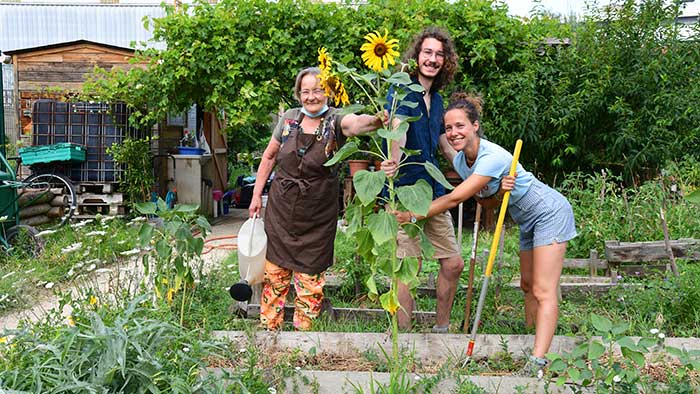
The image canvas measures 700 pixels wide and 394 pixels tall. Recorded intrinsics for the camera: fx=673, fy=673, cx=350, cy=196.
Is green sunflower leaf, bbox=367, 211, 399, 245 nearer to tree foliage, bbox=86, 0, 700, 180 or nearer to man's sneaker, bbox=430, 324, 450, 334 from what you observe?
man's sneaker, bbox=430, 324, 450, 334

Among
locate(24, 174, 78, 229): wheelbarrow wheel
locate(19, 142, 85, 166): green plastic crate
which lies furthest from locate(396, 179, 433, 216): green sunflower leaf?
locate(19, 142, 85, 166): green plastic crate

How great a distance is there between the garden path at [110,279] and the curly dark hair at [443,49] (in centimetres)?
195

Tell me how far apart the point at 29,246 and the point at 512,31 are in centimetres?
582

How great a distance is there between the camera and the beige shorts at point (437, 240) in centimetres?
365

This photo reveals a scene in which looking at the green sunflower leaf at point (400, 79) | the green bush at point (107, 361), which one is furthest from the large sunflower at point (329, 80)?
the green bush at point (107, 361)

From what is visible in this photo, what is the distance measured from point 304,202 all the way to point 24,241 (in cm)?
380

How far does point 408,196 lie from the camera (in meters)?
2.62

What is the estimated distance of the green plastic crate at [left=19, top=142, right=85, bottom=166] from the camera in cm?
859

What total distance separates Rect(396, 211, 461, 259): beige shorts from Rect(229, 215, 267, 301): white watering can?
79 cm

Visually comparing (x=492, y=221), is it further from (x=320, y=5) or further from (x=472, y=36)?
(x=320, y=5)

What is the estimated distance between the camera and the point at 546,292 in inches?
126

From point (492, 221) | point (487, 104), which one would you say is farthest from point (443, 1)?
point (492, 221)

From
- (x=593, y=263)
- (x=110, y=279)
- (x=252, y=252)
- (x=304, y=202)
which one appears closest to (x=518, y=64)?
(x=593, y=263)

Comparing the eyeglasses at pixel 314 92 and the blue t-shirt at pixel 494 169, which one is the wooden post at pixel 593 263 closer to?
the blue t-shirt at pixel 494 169
